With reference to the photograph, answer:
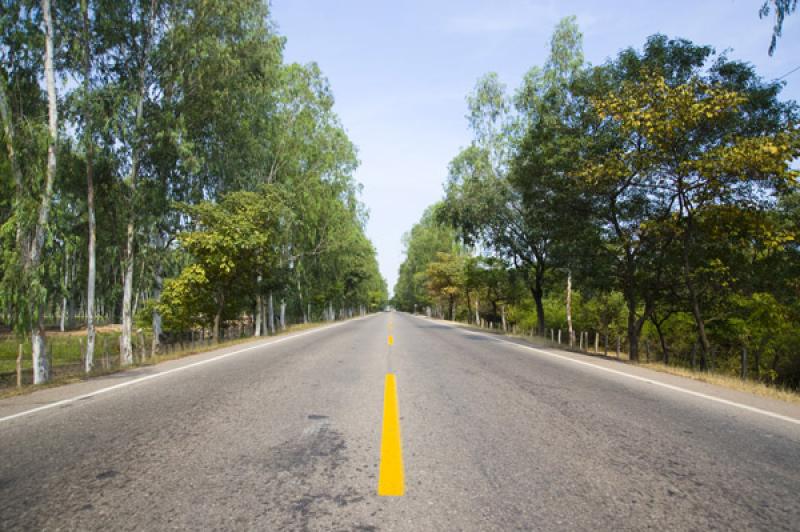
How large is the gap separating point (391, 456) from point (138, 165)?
49.8ft

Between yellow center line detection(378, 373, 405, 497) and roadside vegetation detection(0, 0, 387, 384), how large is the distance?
9137 mm

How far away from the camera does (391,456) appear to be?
10.1 feet

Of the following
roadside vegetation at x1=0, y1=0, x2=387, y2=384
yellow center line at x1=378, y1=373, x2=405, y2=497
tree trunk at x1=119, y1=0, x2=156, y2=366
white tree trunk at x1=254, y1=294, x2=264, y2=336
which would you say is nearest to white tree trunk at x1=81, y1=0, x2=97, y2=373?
roadside vegetation at x1=0, y1=0, x2=387, y2=384

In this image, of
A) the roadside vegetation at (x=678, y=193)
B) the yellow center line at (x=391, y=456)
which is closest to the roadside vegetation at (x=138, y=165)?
the yellow center line at (x=391, y=456)

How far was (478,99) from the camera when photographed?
27.3m

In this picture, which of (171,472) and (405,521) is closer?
(405,521)

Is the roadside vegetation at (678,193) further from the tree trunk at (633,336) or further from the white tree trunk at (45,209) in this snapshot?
the white tree trunk at (45,209)

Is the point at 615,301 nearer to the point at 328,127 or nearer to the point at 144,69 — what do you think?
the point at 328,127

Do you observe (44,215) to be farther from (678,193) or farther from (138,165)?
(678,193)

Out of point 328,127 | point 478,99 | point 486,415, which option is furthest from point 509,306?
point 486,415

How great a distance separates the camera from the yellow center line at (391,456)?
2512mm

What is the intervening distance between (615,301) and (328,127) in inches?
896

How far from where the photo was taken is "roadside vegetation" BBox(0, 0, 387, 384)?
389 inches

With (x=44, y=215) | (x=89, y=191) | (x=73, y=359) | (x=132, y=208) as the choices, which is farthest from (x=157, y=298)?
(x=44, y=215)
